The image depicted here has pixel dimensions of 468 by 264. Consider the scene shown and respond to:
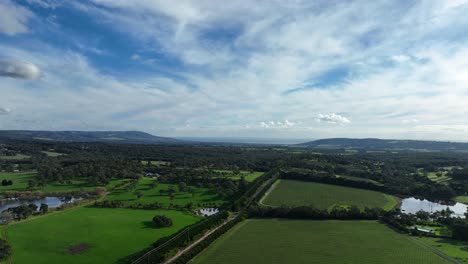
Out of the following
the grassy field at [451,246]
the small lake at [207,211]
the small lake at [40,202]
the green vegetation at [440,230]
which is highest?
the green vegetation at [440,230]

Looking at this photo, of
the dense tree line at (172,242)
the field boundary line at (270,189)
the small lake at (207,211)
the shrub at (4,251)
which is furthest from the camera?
the field boundary line at (270,189)

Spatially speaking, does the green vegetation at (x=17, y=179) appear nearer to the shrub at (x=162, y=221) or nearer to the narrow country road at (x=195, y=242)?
the shrub at (x=162, y=221)

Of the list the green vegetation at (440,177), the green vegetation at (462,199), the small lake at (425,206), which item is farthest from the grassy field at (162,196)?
the green vegetation at (440,177)

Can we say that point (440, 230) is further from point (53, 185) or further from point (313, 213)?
point (53, 185)

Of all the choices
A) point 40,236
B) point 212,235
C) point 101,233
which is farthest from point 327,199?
point 40,236

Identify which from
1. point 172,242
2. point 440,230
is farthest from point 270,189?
point 172,242
